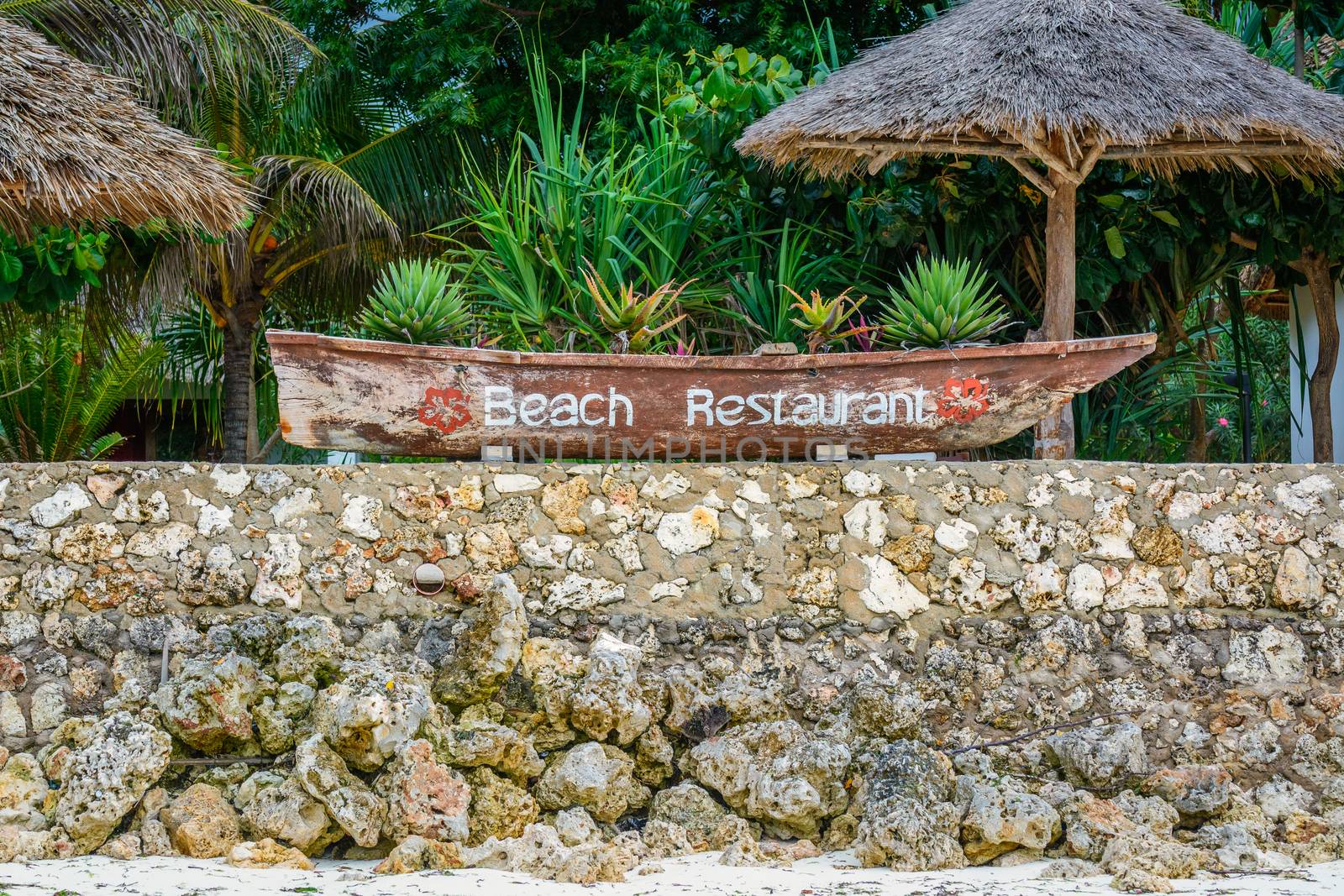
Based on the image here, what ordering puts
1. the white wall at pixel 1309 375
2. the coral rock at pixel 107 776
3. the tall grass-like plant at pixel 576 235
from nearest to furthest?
the coral rock at pixel 107 776 < the tall grass-like plant at pixel 576 235 < the white wall at pixel 1309 375

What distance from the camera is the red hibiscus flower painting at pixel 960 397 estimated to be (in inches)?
196

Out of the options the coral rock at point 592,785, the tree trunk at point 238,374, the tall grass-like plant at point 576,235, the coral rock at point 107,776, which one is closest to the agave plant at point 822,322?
the tall grass-like plant at point 576,235

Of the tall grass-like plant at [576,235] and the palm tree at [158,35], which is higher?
the palm tree at [158,35]

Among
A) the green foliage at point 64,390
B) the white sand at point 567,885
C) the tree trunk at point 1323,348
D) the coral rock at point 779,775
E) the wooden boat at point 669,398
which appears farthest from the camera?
the green foliage at point 64,390

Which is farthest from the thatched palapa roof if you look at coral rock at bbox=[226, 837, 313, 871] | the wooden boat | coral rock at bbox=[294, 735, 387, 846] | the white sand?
coral rock at bbox=[226, 837, 313, 871]

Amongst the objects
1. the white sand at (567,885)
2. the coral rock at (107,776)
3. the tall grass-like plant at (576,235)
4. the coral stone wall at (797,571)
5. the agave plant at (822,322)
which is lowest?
the white sand at (567,885)

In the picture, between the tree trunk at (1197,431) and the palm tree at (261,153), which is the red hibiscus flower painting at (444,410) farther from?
the tree trunk at (1197,431)

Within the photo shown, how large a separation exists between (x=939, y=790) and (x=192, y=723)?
251cm

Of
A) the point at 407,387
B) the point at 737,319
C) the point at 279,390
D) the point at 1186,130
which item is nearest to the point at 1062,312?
the point at 1186,130

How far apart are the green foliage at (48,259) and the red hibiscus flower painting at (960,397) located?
3344 mm

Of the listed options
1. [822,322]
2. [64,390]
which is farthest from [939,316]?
[64,390]

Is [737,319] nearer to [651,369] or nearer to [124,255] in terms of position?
[651,369]

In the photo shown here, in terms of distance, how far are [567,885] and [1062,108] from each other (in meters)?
3.57

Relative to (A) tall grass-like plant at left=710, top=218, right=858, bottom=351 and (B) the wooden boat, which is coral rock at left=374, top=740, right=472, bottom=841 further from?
(A) tall grass-like plant at left=710, top=218, right=858, bottom=351
